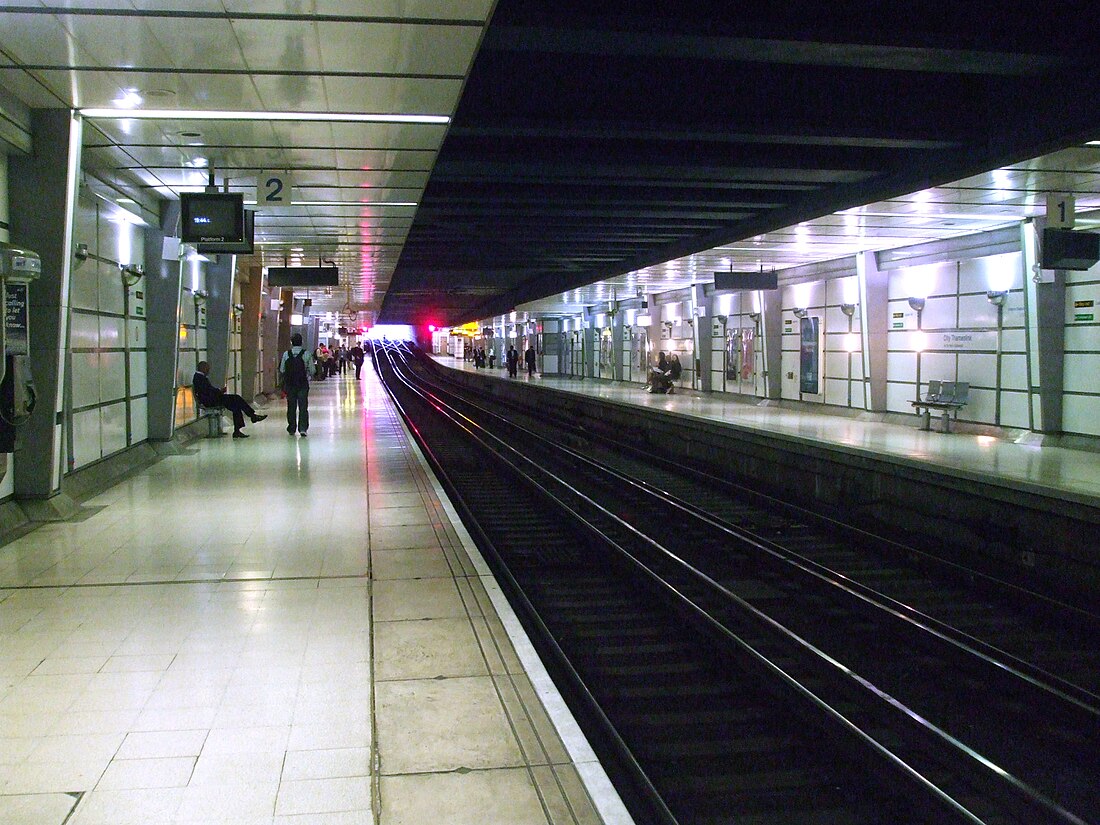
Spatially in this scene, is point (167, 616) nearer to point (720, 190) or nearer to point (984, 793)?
point (984, 793)

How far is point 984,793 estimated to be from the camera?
442 centimetres

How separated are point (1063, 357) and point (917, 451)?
2.95 metres

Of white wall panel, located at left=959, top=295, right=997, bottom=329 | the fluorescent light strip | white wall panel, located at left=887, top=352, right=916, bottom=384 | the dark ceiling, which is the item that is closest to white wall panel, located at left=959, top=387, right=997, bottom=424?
white wall panel, located at left=959, top=295, right=997, bottom=329

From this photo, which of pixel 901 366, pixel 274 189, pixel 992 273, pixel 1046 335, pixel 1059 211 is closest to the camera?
pixel 1059 211

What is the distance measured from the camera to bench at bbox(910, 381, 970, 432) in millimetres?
15445

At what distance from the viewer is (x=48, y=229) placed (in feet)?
27.0

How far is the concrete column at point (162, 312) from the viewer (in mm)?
13266

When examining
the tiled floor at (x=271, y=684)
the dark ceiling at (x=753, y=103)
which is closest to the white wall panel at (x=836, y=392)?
the dark ceiling at (x=753, y=103)

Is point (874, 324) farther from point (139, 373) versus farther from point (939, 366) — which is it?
point (139, 373)

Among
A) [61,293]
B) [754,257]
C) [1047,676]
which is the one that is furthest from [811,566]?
[754,257]

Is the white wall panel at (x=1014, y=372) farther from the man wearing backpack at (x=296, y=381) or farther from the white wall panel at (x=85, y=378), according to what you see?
the white wall panel at (x=85, y=378)

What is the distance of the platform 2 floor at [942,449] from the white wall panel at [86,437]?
9229 mm

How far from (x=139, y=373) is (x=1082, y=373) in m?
13.1

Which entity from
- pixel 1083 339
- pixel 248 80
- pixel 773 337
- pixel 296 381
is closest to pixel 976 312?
pixel 1083 339
